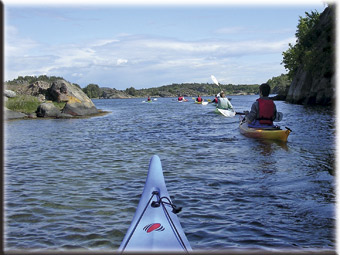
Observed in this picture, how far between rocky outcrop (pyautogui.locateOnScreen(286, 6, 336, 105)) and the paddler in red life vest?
2466cm

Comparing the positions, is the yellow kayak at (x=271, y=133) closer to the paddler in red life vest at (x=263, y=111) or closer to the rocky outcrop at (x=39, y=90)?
the paddler in red life vest at (x=263, y=111)

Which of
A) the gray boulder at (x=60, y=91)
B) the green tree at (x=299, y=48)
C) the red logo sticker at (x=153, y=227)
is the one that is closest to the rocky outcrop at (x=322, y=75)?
the green tree at (x=299, y=48)

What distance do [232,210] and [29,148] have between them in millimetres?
10082

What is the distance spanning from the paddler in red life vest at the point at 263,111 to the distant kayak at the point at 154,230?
27.8 ft

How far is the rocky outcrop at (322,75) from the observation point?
126ft

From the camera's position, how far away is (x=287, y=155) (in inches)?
452

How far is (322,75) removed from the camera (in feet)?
131

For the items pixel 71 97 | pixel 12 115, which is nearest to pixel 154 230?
pixel 12 115

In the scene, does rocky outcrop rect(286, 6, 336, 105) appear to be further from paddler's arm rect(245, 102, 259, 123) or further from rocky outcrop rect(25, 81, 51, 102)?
Result: rocky outcrop rect(25, 81, 51, 102)

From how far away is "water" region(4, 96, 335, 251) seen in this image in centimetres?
522

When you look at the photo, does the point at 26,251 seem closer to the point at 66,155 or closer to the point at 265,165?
the point at 265,165

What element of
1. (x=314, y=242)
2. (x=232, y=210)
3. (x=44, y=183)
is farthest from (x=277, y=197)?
(x=44, y=183)

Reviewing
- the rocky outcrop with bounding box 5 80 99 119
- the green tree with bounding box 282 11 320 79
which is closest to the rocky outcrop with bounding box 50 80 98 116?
the rocky outcrop with bounding box 5 80 99 119

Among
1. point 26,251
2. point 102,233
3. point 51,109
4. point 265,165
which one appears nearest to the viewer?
point 26,251
